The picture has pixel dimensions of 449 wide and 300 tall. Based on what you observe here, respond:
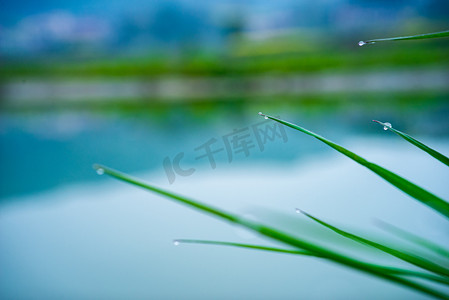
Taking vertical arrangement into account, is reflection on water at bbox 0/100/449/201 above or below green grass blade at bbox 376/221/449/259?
above

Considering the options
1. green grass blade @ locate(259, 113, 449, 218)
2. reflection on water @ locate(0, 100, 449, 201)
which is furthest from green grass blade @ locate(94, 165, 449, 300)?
reflection on water @ locate(0, 100, 449, 201)

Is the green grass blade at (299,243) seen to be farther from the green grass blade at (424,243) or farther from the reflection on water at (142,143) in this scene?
the reflection on water at (142,143)

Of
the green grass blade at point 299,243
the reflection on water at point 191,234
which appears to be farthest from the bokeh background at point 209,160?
the green grass blade at point 299,243

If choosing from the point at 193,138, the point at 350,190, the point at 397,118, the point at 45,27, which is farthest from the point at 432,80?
the point at 45,27

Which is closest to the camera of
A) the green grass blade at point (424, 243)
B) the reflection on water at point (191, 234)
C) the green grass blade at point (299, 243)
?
the green grass blade at point (299, 243)

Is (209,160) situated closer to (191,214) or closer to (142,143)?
(191,214)

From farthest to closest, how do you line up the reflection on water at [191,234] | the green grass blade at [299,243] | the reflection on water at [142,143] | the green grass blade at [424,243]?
the reflection on water at [142,143], the reflection on water at [191,234], the green grass blade at [424,243], the green grass blade at [299,243]

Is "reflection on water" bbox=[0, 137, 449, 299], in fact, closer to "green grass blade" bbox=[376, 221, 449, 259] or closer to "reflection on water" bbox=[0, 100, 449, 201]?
"green grass blade" bbox=[376, 221, 449, 259]

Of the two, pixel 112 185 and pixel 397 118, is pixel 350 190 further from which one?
pixel 397 118

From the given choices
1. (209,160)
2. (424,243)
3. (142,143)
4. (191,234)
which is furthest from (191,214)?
(142,143)
